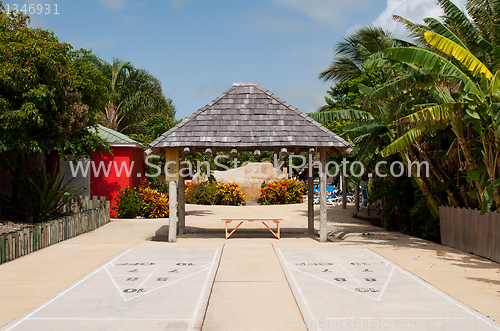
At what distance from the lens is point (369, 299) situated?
241 inches

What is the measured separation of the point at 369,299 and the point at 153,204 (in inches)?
531

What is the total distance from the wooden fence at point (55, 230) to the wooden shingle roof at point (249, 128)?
11.3 ft

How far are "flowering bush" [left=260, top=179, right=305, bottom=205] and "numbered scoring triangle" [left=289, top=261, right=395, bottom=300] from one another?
60.4 ft

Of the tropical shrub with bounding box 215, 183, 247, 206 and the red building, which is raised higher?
the red building

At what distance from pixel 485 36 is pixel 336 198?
19.5 meters

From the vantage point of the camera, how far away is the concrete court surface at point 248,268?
563 cm

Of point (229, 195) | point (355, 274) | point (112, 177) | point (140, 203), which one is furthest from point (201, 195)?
point (355, 274)

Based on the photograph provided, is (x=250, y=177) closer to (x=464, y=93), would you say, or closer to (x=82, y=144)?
(x=82, y=144)

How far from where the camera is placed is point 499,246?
876 centimetres

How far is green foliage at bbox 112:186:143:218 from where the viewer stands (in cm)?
1753

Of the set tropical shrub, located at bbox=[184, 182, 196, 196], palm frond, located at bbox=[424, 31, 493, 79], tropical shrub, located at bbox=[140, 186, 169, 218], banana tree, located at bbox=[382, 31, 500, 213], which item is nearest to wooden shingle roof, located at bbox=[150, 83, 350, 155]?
banana tree, located at bbox=[382, 31, 500, 213]

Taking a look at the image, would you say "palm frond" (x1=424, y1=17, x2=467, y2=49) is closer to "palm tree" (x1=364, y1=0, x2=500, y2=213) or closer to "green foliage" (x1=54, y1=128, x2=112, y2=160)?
"palm tree" (x1=364, y1=0, x2=500, y2=213)

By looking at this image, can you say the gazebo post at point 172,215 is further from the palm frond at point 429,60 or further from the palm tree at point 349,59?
the palm tree at point 349,59

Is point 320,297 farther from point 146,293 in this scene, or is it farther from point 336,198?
point 336,198
